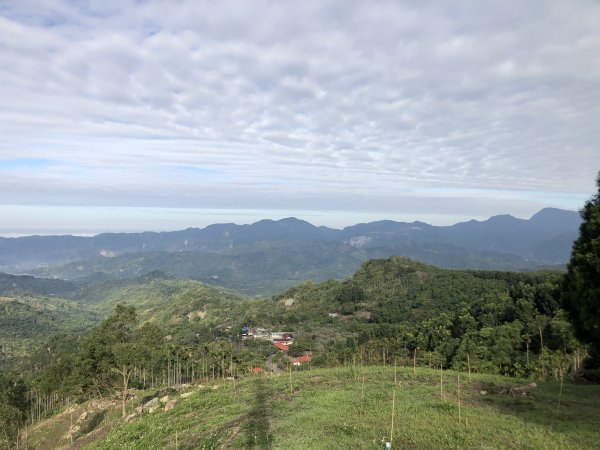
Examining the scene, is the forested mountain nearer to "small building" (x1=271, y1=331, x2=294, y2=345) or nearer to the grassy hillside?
"small building" (x1=271, y1=331, x2=294, y2=345)

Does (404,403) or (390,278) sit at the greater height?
(404,403)

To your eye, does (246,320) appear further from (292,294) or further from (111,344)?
(111,344)

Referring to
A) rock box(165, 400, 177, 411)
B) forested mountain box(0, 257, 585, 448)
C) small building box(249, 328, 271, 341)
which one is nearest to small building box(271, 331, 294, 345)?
small building box(249, 328, 271, 341)

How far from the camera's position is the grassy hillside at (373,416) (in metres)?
12.9

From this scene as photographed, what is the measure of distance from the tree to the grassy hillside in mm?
3371

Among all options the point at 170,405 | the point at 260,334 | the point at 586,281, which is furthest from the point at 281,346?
the point at 586,281

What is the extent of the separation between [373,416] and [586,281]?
37.8 ft

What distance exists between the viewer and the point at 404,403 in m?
17.4

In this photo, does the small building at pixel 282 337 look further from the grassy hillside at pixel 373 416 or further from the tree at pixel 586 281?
the tree at pixel 586 281

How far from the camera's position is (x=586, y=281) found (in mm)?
16688

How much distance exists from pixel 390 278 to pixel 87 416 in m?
138

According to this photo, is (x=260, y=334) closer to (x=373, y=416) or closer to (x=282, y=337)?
(x=282, y=337)

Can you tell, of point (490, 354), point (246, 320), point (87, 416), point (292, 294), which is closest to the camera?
point (87, 416)

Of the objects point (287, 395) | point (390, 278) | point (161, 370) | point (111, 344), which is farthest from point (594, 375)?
point (390, 278)
